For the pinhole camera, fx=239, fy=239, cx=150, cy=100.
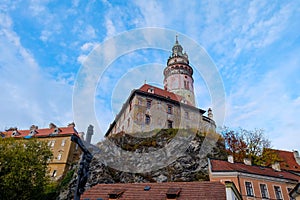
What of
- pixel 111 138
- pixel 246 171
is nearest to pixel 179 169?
pixel 246 171

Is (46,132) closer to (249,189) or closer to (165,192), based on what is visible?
(165,192)

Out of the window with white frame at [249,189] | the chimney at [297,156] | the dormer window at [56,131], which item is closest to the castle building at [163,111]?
the dormer window at [56,131]

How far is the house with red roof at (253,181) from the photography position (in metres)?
21.5

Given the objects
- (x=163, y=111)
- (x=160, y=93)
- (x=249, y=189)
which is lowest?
(x=249, y=189)

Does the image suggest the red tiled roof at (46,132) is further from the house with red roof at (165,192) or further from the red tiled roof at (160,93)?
the house with red roof at (165,192)

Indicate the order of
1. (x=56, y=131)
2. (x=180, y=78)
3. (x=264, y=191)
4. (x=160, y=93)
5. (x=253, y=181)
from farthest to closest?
(x=180, y=78) → (x=160, y=93) → (x=56, y=131) → (x=253, y=181) → (x=264, y=191)

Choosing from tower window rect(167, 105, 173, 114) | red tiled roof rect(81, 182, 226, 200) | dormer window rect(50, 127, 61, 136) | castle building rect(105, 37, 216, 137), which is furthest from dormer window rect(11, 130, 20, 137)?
red tiled roof rect(81, 182, 226, 200)

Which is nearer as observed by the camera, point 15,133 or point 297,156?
point 297,156

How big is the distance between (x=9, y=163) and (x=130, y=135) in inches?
643

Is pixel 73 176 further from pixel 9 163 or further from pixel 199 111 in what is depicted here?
pixel 199 111

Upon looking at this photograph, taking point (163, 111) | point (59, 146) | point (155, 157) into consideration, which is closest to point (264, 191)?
point (155, 157)

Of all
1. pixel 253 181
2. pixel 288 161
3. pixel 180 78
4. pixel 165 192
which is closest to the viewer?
pixel 165 192

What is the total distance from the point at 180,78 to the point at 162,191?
34.6m

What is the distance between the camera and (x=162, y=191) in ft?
54.6
